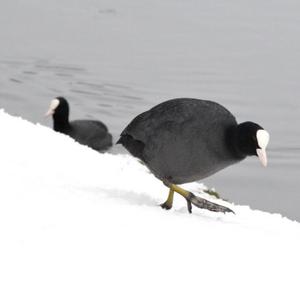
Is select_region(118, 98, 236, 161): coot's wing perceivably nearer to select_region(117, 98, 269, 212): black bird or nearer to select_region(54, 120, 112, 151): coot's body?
select_region(117, 98, 269, 212): black bird

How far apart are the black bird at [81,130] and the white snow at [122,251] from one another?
10627 mm

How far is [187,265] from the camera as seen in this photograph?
13.2 ft

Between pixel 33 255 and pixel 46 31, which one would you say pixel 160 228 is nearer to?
pixel 33 255

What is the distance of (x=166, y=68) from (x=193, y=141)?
2442 cm

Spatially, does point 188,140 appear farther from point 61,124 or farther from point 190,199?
point 61,124

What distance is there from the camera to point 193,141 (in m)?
5.71

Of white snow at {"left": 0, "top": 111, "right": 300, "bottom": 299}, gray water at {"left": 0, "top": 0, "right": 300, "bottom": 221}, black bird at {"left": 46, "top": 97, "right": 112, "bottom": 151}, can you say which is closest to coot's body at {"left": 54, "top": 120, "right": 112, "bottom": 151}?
black bird at {"left": 46, "top": 97, "right": 112, "bottom": 151}

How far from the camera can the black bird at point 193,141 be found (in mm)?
5652

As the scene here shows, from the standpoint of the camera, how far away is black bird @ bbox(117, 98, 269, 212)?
565 centimetres

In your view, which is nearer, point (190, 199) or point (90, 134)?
point (190, 199)

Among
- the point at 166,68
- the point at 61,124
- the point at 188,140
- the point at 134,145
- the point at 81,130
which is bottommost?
the point at 166,68

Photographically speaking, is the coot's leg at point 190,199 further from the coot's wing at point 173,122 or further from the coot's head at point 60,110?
the coot's head at point 60,110

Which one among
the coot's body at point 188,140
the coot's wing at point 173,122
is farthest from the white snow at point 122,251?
the coot's wing at point 173,122

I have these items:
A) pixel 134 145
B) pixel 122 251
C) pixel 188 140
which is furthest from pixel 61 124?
pixel 122 251
